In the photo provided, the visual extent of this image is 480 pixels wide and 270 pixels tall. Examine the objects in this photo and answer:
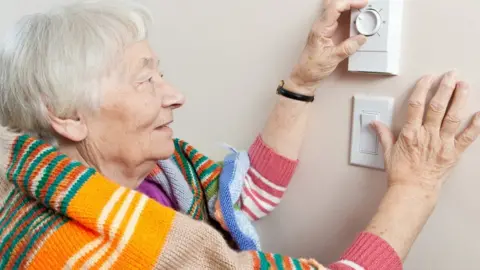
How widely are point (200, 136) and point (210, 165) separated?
0.17 meters

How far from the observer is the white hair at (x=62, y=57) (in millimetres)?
823

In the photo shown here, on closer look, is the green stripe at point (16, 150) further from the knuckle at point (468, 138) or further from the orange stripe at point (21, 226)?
the knuckle at point (468, 138)

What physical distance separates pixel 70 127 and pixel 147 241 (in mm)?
270

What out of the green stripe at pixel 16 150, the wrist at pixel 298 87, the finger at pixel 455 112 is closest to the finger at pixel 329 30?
the wrist at pixel 298 87

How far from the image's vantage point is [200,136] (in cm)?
120

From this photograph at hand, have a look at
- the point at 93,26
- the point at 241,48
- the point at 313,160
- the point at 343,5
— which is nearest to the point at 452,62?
the point at 343,5

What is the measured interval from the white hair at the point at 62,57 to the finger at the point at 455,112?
1.76ft

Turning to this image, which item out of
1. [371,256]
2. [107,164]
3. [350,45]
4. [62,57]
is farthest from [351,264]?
[62,57]

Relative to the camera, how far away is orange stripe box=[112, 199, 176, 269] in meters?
0.72

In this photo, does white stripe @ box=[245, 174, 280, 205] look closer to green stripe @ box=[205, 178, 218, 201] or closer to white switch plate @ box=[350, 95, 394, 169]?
green stripe @ box=[205, 178, 218, 201]

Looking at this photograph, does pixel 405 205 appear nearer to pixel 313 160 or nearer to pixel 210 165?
pixel 313 160

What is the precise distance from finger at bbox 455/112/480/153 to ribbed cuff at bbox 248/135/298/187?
12.6 inches

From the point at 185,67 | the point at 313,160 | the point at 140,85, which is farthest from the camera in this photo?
the point at 185,67

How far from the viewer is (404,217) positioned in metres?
0.77
